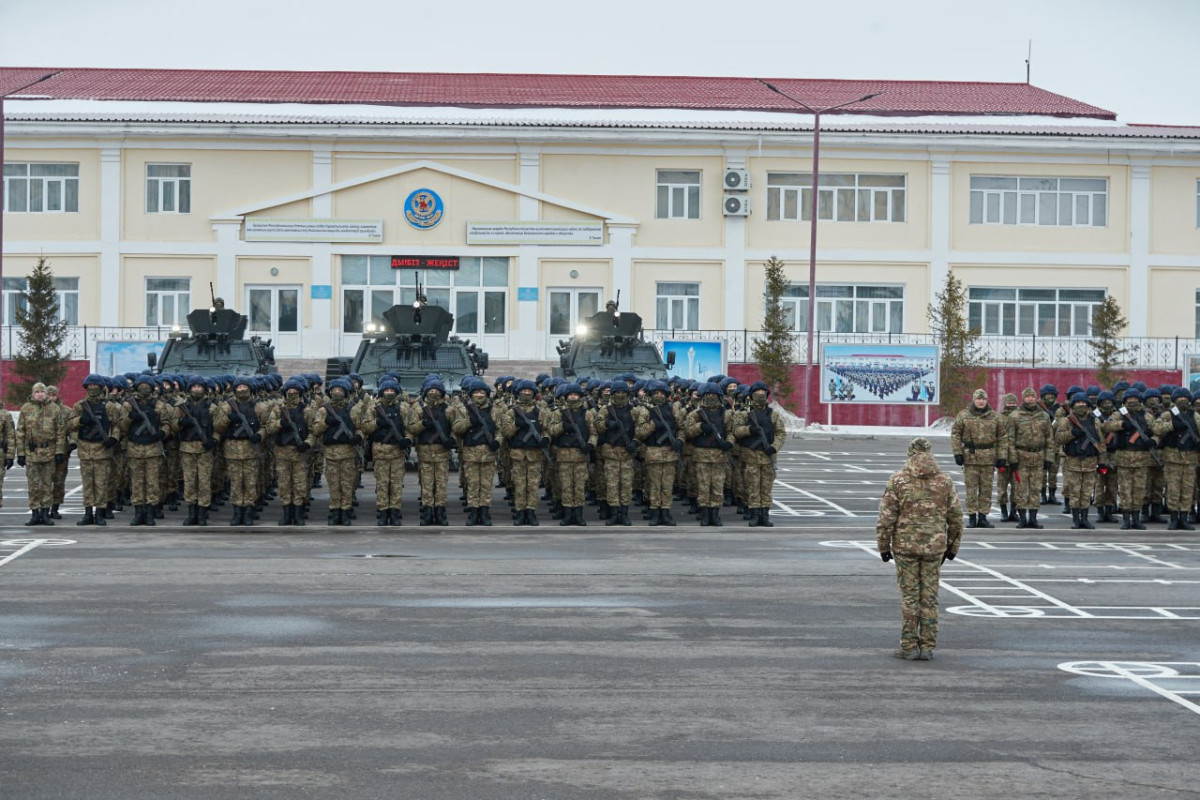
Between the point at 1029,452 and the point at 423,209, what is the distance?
30065 millimetres

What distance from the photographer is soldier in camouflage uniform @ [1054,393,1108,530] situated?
20.6 meters

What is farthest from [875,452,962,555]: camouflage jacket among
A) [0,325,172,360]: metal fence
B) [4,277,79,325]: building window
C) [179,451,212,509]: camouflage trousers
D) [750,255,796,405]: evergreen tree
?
[4,277,79,325]: building window

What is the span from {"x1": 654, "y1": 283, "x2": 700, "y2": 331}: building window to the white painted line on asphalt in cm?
3747

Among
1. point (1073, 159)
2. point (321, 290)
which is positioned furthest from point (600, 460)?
point (1073, 159)

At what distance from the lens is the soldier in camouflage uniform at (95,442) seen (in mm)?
19828

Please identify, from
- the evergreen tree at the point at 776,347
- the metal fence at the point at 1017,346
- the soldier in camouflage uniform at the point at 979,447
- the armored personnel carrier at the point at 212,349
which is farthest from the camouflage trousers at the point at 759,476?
the metal fence at the point at 1017,346

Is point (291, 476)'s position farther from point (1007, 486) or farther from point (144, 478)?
point (1007, 486)

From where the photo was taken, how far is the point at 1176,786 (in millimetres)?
8336

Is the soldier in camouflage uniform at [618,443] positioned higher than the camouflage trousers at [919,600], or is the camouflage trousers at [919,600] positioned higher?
the soldier in camouflage uniform at [618,443]

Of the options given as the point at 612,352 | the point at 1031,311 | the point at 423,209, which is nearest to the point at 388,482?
the point at 612,352

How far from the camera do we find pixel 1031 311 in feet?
163

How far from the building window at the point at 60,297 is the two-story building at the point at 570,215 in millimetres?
107

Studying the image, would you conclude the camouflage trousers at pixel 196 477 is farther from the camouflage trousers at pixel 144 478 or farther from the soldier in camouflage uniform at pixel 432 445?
the soldier in camouflage uniform at pixel 432 445

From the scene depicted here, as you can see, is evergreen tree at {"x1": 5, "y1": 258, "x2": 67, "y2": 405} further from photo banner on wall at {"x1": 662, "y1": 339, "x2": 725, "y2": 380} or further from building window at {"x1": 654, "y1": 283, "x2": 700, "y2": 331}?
building window at {"x1": 654, "y1": 283, "x2": 700, "y2": 331}
